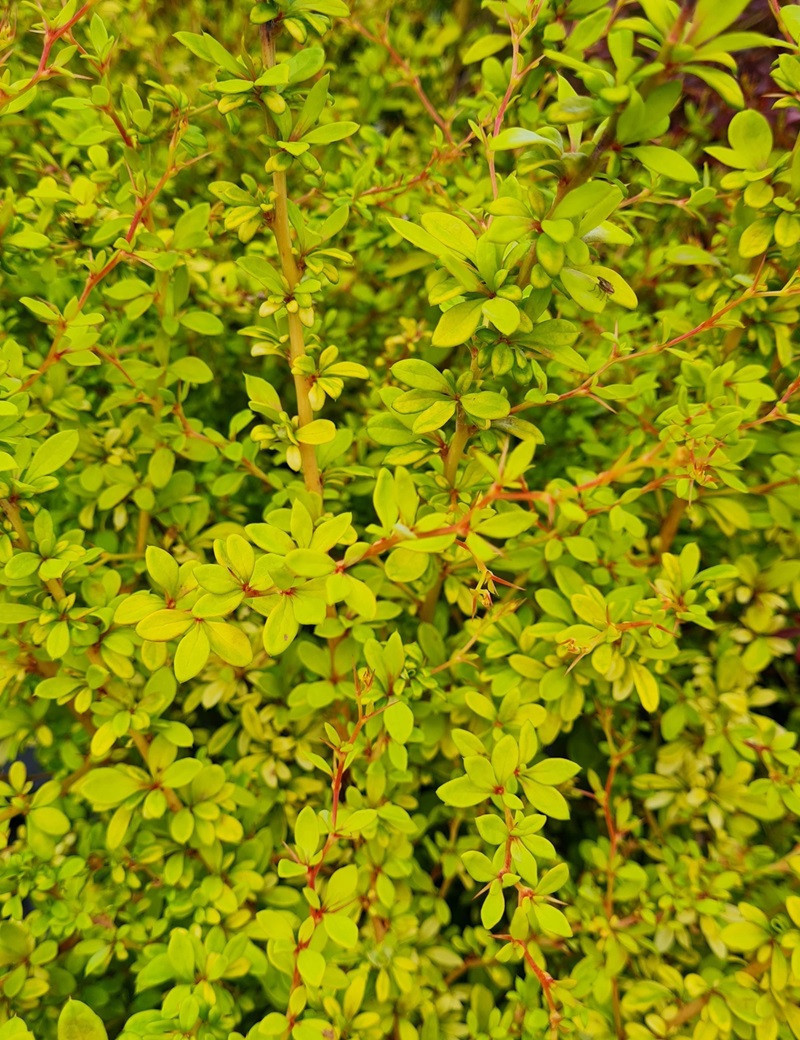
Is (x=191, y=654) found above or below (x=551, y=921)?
above

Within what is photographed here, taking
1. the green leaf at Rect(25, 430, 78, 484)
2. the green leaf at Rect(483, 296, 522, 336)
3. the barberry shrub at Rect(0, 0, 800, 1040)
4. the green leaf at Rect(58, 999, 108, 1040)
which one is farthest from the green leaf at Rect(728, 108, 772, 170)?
the green leaf at Rect(58, 999, 108, 1040)

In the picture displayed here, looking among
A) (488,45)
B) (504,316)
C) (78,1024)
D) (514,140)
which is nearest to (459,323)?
(504,316)

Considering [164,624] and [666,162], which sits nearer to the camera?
[666,162]

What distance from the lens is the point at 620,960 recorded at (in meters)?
0.97

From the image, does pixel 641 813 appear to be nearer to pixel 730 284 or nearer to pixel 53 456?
pixel 730 284

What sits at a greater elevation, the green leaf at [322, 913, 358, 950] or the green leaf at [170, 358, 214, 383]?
the green leaf at [170, 358, 214, 383]

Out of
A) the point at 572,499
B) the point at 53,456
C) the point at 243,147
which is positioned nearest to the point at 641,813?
the point at 572,499

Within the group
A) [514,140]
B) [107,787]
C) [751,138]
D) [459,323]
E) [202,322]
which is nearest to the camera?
[514,140]

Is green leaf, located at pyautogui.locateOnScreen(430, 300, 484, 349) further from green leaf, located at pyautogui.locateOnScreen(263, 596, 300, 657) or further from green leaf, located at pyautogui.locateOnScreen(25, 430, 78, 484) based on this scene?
green leaf, located at pyautogui.locateOnScreen(25, 430, 78, 484)

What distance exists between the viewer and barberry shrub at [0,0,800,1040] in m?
0.70

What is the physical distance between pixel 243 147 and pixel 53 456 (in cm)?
93

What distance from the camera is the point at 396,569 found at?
2.54ft

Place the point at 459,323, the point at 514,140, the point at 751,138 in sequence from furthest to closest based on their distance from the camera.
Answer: the point at 751,138, the point at 459,323, the point at 514,140

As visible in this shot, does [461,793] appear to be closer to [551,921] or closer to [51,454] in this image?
[551,921]
